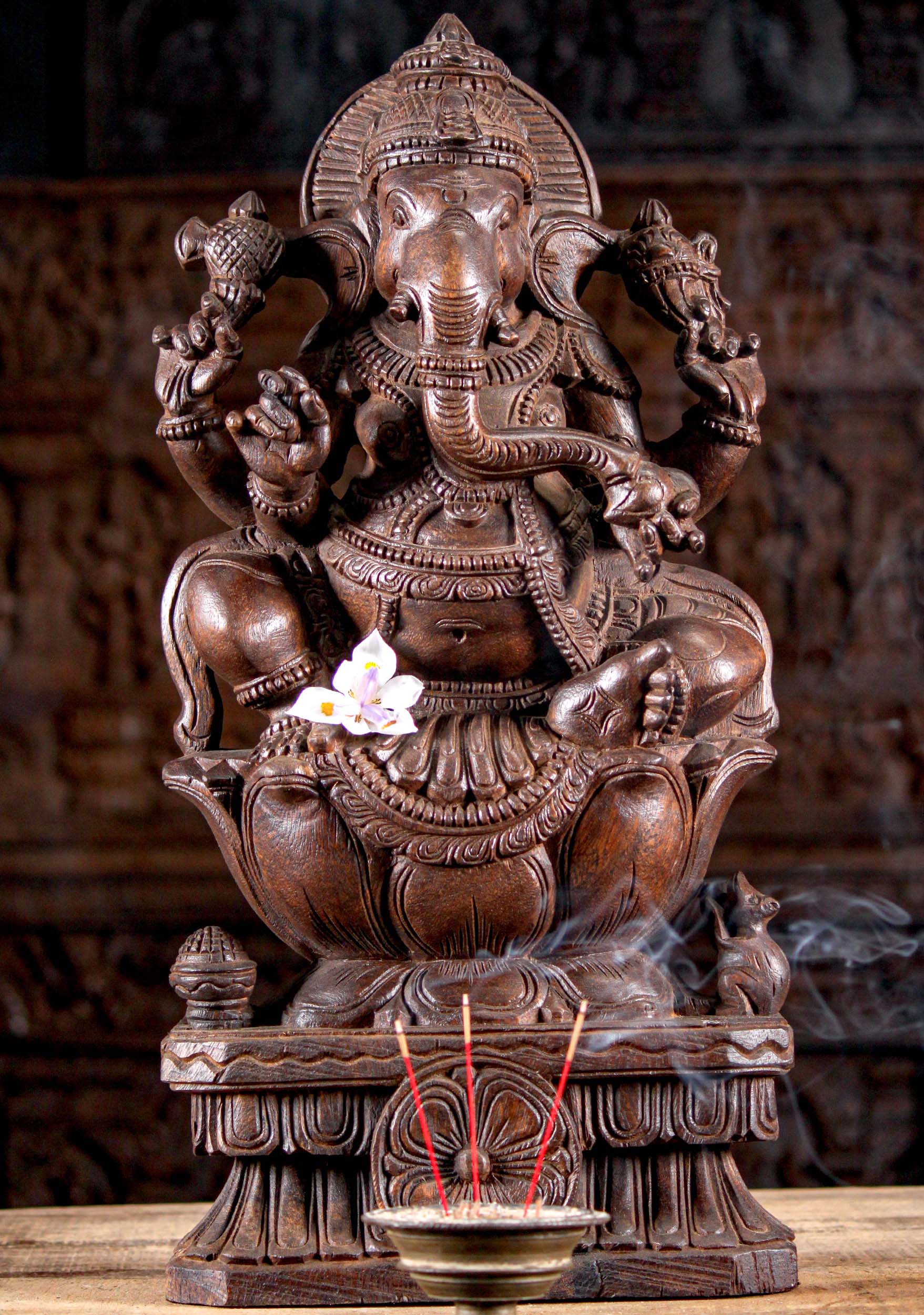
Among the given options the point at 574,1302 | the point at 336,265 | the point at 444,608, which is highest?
the point at 336,265

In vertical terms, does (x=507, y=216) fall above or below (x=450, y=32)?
below

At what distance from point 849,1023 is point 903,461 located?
942 mm

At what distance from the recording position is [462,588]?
204cm

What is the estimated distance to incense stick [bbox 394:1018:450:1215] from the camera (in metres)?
1.81

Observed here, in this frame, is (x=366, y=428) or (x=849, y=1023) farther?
(x=849, y=1023)

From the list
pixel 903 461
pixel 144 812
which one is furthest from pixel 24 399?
pixel 903 461

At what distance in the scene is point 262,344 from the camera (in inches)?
126

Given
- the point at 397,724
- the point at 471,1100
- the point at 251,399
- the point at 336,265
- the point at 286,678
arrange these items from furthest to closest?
the point at 251,399 → the point at 336,265 → the point at 286,678 → the point at 397,724 → the point at 471,1100

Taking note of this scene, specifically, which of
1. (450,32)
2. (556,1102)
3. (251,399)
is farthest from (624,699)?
(251,399)

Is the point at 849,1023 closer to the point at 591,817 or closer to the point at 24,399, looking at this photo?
the point at 591,817

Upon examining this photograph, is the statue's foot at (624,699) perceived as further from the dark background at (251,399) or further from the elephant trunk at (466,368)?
the dark background at (251,399)

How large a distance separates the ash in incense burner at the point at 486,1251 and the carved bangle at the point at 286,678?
678mm

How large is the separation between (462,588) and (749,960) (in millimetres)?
520

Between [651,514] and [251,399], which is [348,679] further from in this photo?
[251,399]
